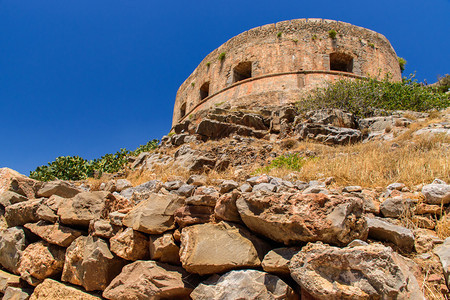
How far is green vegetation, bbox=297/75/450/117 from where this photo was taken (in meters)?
8.45

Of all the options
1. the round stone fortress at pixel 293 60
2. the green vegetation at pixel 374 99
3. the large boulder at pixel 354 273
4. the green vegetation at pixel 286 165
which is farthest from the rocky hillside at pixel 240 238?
the round stone fortress at pixel 293 60

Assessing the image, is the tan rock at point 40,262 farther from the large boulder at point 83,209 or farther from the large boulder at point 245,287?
the large boulder at point 245,287

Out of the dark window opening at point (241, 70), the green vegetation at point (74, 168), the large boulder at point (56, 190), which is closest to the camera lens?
the large boulder at point (56, 190)

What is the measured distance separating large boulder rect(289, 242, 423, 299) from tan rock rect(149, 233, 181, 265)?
0.93 m

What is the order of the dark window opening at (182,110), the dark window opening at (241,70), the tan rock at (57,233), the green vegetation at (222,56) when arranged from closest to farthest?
the tan rock at (57,233) → the dark window opening at (241,70) → the green vegetation at (222,56) → the dark window opening at (182,110)

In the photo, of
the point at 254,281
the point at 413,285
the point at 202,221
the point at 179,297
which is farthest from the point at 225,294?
the point at 413,285

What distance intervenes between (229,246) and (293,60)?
432 inches

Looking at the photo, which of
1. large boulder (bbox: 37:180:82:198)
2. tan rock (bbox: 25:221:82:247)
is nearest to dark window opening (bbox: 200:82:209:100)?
large boulder (bbox: 37:180:82:198)

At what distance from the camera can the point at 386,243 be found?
1.75m

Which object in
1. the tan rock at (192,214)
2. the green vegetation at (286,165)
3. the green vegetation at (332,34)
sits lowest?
the tan rock at (192,214)

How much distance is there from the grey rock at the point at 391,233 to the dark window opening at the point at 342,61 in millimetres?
11666

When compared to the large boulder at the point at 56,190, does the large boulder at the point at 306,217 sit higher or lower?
lower

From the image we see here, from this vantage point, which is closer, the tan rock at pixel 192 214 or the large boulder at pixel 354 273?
the large boulder at pixel 354 273

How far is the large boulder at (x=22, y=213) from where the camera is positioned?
118 inches
